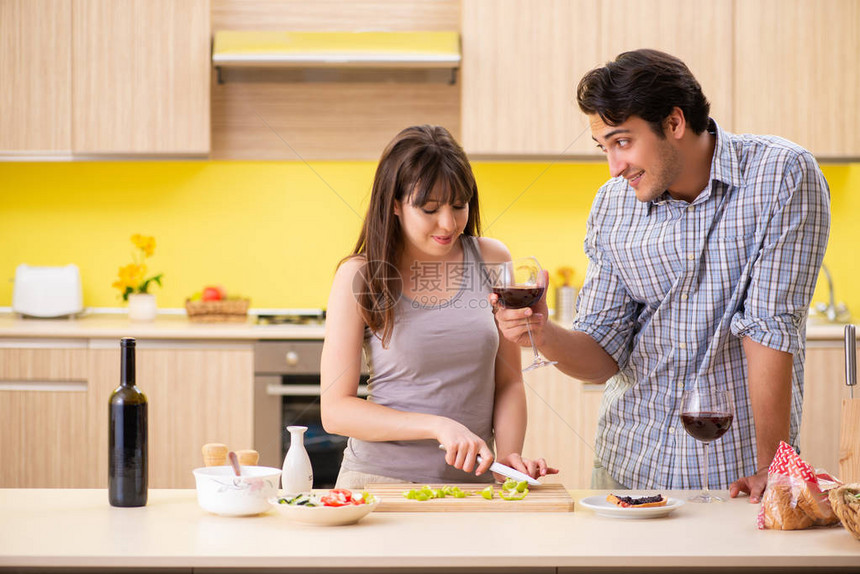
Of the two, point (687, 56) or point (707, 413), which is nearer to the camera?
point (707, 413)

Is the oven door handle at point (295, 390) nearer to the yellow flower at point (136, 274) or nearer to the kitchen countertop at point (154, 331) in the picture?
the kitchen countertop at point (154, 331)

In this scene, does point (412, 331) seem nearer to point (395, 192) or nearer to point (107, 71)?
point (395, 192)

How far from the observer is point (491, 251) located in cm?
203

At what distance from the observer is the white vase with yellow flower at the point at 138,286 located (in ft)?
12.6

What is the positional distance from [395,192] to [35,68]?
8.26 ft

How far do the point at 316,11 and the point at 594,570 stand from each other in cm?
319

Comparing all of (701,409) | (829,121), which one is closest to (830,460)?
(829,121)

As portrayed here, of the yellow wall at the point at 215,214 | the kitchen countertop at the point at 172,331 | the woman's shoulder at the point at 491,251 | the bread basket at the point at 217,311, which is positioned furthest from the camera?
the yellow wall at the point at 215,214

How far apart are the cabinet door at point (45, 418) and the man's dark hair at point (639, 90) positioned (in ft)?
8.11

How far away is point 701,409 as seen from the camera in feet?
4.99

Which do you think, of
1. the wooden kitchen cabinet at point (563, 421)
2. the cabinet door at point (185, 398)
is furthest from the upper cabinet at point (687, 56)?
the cabinet door at point (185, 398)

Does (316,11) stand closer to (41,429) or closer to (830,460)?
(41,429)

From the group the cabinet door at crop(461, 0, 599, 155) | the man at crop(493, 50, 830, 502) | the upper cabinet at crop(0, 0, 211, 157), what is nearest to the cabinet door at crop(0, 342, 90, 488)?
the upper cabinet at crop(0, 0, 211, 157)

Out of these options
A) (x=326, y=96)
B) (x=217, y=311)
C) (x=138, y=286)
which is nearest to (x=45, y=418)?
(x=138, y=286)
